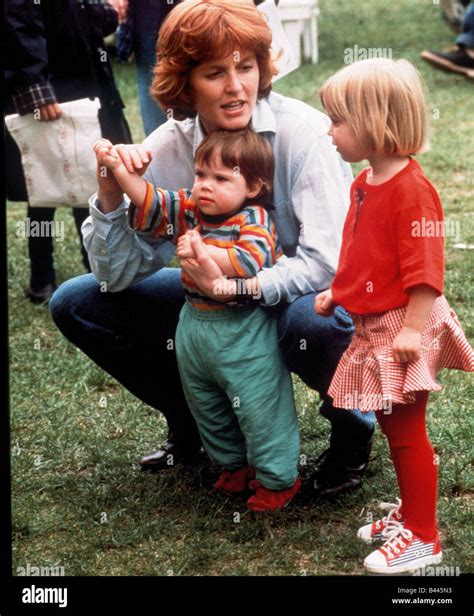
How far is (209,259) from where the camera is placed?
274 centimetres

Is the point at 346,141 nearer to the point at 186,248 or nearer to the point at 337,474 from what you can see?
the point at 186,248

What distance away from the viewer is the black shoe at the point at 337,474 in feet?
10.1

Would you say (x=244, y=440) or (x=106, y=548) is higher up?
(x=244, y=440)

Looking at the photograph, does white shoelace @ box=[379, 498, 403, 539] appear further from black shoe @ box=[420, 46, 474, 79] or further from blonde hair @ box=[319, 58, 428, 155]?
black shoe @ box=[420, 46, 474, 79]

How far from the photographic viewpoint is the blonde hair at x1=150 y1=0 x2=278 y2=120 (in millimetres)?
2777

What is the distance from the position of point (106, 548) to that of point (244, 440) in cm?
43

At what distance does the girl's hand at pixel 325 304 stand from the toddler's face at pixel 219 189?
29 centimetres

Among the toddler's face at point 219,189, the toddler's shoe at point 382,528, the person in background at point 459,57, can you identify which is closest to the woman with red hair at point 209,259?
the toddler's face at point 219,189

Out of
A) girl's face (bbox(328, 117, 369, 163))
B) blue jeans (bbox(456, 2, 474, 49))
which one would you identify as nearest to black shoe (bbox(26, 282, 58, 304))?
girl's face (bbox(328, 117, 369, 163))

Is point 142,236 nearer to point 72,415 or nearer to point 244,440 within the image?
point 244,440

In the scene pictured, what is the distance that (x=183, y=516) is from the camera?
3.08 metres

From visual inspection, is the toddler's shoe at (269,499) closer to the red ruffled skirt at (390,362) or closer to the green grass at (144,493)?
the green grass at (144,493)

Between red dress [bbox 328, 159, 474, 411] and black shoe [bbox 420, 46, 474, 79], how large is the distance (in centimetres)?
596
